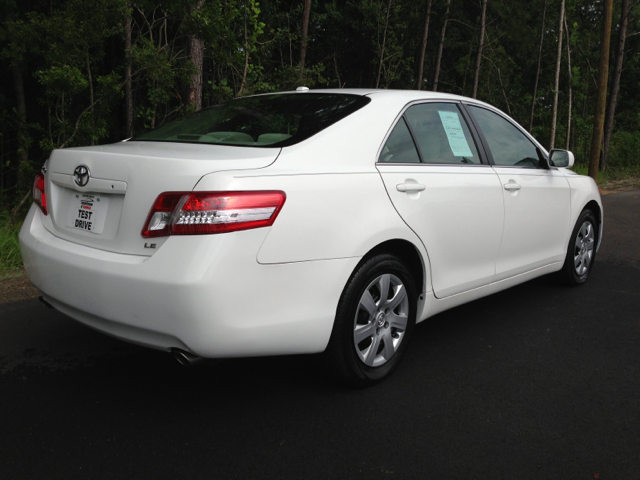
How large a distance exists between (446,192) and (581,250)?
241 centimetres

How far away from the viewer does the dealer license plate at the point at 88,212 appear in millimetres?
2771

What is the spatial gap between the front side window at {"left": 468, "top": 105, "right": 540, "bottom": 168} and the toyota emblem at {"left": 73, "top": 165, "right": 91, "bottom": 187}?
2.57 meters

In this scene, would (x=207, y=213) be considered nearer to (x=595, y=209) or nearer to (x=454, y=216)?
(x=454, y=216)

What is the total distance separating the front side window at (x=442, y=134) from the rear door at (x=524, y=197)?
0.20 meters

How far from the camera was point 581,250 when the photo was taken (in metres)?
5.30

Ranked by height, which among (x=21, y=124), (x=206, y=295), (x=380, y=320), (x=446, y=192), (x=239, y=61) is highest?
(x=239, y=61)

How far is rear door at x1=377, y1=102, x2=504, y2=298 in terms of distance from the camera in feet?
10.8

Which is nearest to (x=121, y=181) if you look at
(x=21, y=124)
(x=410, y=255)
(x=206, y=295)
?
(x=206, y=295)

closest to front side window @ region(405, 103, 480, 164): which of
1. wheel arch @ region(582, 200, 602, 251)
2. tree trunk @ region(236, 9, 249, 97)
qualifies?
wheel arch @ region(582, 200, 602, 251)

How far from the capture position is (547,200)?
4.56 metres

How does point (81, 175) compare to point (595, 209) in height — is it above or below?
above

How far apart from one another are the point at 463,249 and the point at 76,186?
2.22 metres

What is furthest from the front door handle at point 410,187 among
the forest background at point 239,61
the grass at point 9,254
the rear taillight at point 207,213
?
the forest background at point 239,61

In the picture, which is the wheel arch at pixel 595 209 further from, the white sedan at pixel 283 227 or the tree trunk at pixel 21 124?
the tree trunk at pixel 21 124
